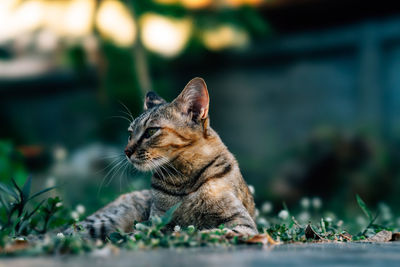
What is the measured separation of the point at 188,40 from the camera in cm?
936

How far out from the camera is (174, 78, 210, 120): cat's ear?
3266mm

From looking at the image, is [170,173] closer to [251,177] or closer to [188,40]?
[251,177]

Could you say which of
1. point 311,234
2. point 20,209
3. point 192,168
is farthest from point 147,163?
point 311,234

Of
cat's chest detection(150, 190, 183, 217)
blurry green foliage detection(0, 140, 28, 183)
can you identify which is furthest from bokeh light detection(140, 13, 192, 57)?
cat's chest detection(150, 190, 183, 217)

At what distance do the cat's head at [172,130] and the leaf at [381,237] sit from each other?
4.10 feet

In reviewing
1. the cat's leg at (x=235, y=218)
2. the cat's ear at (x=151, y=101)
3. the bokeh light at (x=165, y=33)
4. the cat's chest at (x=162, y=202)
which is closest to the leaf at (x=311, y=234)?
the cat's leg at (x=235, y=218)

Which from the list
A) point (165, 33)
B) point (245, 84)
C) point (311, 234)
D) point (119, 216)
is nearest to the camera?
Answer: point (311, 234)

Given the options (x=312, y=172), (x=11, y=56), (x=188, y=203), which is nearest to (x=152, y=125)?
(x=188, y=203)

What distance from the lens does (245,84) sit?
9734 mm

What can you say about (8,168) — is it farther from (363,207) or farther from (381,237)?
(381,237)

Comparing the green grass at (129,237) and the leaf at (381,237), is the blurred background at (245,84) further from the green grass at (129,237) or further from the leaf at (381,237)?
the leaf at (381,237)

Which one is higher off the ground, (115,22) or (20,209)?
(115,22)

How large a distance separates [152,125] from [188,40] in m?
6.24

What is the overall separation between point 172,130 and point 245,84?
259 inches
